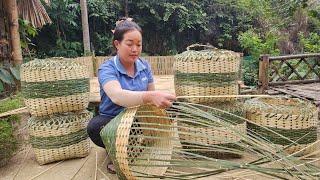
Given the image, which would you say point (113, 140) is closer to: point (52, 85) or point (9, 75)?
point (52, 85)

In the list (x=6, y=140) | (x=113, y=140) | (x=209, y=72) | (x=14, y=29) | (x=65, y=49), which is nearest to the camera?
(x=113, y=140)

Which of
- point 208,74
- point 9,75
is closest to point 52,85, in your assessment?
point 208,74

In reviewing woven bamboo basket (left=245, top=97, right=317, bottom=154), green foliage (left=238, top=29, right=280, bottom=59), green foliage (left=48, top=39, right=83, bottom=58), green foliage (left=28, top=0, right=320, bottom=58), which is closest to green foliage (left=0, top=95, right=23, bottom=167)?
woven bamboo basket (left=245, top=97, right=317, bottom=154)

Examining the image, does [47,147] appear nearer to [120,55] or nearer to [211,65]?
[120,55]

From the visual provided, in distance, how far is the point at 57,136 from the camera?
9.71ft

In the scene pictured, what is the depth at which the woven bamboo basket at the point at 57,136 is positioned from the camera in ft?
9.68

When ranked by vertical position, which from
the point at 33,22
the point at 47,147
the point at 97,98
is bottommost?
the point at 47,147

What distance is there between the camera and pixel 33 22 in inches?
206

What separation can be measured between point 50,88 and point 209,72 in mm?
1285

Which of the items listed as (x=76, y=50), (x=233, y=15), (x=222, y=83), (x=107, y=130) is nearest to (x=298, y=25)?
(x=233, y=15)

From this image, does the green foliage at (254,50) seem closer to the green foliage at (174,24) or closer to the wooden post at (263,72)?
the green foliage at (174,24)

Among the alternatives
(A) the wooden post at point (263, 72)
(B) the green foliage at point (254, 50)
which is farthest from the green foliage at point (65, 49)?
(A) the wooden post at point (263, 72)

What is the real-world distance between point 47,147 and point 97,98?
4.22ft

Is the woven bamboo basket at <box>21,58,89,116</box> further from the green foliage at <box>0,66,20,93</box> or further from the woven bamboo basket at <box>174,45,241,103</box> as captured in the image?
the green foliage at <box>0,66,20,93</box>
